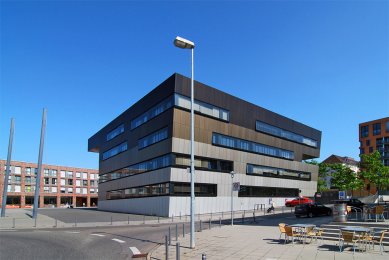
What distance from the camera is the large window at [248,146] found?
49.8 meters

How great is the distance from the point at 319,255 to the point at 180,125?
3250 cm

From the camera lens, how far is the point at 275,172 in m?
61.0

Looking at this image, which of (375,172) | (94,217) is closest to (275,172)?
(375,172)

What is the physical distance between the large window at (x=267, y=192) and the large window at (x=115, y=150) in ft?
65.9

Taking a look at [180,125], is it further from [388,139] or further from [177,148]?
[388,139]

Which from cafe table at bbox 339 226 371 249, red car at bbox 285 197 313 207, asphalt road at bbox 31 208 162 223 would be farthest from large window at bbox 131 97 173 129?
cafe table at bbox 339 226 371 249

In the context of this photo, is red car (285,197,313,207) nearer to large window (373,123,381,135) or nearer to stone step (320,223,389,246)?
stone step (320,223,389,246)

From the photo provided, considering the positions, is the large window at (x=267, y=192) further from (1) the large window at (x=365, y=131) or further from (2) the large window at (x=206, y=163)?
(1) the large window at (x=365, y=131)

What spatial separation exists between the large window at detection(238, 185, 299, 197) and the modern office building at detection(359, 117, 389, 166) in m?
58.5

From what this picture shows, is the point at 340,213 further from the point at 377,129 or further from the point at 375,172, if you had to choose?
the point at 377,129

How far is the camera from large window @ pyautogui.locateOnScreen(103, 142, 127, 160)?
201 feet

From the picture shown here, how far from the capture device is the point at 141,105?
5356cm

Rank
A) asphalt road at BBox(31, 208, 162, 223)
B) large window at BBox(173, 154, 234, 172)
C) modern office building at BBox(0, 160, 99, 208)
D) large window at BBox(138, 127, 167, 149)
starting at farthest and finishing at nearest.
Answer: modern office building at BBox(0, 160, 99, 208), large window at BBox(138, 127, 167, 149), large window at BBox(173, 154, 234, 172), asphalt road at BBox(31, 208, 162, 223)

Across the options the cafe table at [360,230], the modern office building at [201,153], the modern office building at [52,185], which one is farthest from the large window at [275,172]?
the modern office building at [52,185]
